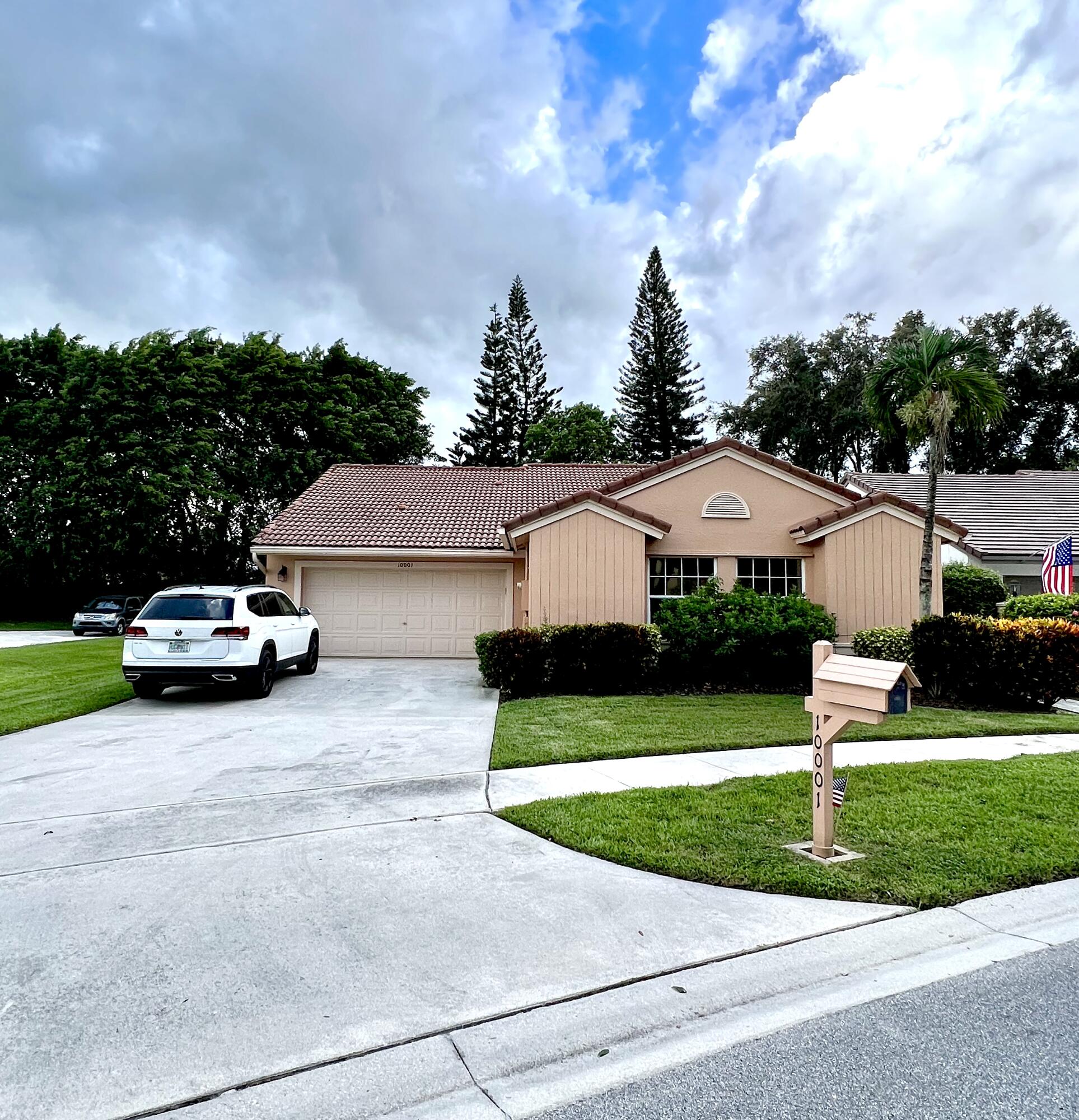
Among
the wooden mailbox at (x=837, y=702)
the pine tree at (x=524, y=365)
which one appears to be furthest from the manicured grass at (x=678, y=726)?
the pine tree at (x=524, y=365)

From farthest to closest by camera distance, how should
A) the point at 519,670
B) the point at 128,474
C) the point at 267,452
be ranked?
the point at 267,452 → the point at 128,474 → the point at 519,670

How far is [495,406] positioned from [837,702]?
132 ft

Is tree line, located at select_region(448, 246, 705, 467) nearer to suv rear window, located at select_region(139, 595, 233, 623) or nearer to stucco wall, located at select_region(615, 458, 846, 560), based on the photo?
stucco wall, located at select_region(615, 458, 846, 560)

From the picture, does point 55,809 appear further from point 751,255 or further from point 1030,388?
point 1030,388

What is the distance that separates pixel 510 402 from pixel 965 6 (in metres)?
33.5

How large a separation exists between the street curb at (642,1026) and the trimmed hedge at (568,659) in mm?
7863

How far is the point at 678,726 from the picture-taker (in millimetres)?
8703

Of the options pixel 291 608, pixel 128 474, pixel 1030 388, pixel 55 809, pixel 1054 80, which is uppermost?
pixel 1030 388

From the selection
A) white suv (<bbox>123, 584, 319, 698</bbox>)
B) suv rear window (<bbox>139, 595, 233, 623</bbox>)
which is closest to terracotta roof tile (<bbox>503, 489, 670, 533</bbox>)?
white suv (<bbox>123, 584, 319, 698</bbox>)

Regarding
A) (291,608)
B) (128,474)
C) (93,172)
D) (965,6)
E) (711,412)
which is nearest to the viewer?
(965,6)

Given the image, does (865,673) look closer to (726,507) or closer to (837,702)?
(837,702)

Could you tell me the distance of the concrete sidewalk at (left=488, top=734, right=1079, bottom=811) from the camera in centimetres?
612

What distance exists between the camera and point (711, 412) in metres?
41.8

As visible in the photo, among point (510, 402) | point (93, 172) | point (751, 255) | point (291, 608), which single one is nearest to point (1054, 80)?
point (751, 255)
